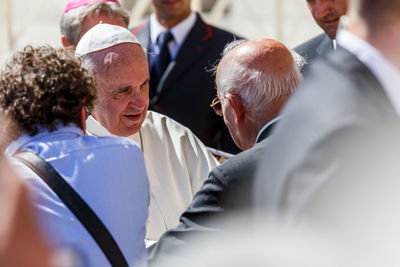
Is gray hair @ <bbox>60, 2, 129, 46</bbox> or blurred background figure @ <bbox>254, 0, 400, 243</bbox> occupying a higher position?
blurred background figure @ <bbox>254, 0, 400, 243</bbox>

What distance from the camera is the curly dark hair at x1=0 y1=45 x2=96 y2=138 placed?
2.36 metres

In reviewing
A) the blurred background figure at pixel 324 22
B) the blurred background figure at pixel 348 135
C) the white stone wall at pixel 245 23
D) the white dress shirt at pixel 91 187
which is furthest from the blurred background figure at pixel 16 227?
the white stone wall at pixel 245 23

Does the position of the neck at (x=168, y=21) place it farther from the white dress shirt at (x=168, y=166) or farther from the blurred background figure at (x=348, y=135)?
the blurred background figure at (x=348, y=135)

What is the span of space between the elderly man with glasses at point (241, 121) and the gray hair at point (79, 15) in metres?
1.50

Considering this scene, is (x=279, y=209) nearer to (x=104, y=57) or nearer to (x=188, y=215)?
(x=188, y=215)

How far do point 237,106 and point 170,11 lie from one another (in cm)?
287

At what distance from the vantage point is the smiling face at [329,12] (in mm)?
3425

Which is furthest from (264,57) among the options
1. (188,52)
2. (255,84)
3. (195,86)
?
(188,52)

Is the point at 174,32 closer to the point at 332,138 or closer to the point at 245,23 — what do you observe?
the point at 245,23

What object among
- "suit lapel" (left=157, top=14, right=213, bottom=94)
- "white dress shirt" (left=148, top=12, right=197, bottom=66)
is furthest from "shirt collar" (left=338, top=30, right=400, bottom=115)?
"white dress shirt" (left=148, top=12, right=197, bottom=66)

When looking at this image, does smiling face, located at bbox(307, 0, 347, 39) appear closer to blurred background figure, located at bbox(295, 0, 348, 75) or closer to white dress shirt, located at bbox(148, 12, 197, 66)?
blurred background figure, located at bbox(295, 0, 348, 75)

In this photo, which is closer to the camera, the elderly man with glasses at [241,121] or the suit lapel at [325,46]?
the elderly man with glasses at [241,121]

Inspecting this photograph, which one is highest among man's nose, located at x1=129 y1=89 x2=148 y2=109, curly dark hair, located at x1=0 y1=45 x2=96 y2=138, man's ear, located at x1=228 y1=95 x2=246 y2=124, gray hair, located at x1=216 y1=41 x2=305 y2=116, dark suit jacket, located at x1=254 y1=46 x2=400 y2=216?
dark suit jacket, located at x1=254 y1=46 x2=400 y2=216

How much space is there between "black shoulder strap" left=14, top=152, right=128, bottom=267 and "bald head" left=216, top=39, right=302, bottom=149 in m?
0.74
